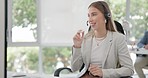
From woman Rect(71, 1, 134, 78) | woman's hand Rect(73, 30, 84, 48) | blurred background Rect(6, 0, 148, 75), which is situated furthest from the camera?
blurred background Rect(6, 0, 148, 75)

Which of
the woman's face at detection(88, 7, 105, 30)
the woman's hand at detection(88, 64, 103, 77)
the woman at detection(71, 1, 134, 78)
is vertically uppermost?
the woman's face at detection(88, 7, 105, 30)

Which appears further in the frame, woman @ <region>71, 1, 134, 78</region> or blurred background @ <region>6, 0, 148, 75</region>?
blurred background @ <region>6, 0, 148, 75</region>

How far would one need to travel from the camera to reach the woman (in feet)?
6.09

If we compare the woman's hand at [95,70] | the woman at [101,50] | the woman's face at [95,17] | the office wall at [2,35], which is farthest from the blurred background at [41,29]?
the office wall at [2,35]

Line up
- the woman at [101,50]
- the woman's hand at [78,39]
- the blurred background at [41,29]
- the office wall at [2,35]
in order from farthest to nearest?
the blurred background at [41,29] < the woman at [101,50] < the woman's hand at [78,39] < the office wall at [2,35]

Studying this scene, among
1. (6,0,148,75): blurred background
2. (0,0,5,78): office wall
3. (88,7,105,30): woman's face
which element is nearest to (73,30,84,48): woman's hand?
(88,7,105,30): woman's face

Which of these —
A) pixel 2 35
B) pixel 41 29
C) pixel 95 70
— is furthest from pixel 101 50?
pixel 41 29

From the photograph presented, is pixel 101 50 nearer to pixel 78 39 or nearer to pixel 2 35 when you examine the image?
pixel 78 39

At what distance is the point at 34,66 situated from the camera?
4461 millimetres

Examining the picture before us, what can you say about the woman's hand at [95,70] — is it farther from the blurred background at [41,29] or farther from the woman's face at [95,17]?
the blurred background at [41,29]

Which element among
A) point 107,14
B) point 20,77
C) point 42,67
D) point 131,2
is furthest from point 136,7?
point 20,77

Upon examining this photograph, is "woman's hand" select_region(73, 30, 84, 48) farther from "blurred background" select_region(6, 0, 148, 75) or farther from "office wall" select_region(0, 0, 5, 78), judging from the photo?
"blurred background" select_region(6, 0, 148, 75)

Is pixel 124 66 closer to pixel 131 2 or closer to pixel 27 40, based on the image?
pixel 27 40

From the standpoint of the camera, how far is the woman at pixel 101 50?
6.09ft
